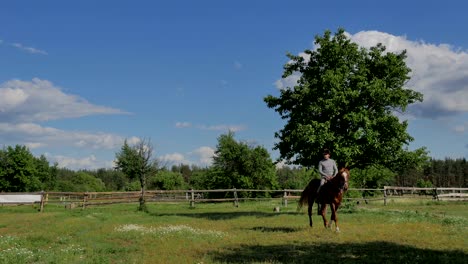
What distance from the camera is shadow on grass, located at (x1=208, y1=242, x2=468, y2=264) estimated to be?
10.7 metres

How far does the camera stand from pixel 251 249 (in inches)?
512

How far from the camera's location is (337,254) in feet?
38.4

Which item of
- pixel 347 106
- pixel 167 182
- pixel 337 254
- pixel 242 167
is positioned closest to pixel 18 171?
pixel 242 167

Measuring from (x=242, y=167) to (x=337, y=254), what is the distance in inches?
2083

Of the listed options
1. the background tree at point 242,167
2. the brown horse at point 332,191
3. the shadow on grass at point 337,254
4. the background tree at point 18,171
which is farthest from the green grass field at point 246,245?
the background tree at point 18,171

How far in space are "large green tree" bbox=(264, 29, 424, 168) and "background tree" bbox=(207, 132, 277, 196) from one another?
36.9 m

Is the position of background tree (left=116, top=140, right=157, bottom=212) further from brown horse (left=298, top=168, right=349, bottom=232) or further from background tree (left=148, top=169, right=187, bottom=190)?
background tree (left=148, top=169, right=187, bottom=190)

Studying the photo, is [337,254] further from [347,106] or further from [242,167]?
[242,167]

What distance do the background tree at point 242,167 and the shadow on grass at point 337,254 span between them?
49.3 m

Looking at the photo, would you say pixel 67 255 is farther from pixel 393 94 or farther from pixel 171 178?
pixel 171 178

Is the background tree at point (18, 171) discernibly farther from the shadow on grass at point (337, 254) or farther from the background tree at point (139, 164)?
the shadow on grass at point (337, 254)

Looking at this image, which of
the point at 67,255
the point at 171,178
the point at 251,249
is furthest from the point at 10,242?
the point at 171,178

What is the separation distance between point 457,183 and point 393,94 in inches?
5401

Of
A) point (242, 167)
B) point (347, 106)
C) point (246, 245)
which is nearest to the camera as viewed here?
point (246, 245)
